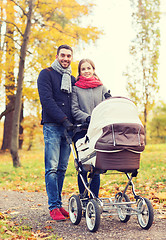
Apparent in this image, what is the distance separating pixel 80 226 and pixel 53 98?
1623 mm

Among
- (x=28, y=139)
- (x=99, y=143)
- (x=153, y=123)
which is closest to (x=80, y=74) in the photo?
(x=99, y=143)

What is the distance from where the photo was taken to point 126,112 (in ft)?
11.3

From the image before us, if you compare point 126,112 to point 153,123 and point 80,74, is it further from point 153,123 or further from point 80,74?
point 153,123

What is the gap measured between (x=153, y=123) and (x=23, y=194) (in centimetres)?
4237

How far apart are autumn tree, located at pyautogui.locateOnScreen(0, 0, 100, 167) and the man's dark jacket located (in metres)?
6.97

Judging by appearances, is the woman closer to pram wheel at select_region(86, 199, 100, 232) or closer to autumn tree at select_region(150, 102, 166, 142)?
pram wheel at select_region(86, 199, 100, 232)

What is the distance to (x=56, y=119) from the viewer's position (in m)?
3.98

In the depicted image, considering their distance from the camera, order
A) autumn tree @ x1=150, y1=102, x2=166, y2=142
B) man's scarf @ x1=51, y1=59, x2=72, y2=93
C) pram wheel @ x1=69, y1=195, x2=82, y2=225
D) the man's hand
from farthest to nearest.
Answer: autumn tree @ x1=150, y1=102, x2=166, y2=142 < man's scarf @ x1=51, y1=59, x2=72, y2=93 < the man's hand < pram wheel @ x1=69, y1=195, x2=82, y2=225

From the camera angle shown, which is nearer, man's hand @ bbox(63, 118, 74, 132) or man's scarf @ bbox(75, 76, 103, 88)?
man's hand @ bbox(63, 118, 74, 132)

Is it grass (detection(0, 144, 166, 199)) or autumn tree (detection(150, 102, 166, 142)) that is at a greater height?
grass (detection(0, 144, 166, 199))

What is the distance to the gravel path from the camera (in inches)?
131

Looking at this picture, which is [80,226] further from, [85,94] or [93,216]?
[85,94]

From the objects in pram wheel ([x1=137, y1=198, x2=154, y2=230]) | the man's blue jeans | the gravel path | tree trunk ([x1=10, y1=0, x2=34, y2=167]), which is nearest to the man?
the man's blue jeans

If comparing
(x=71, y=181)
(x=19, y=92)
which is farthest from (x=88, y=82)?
(x=19, y=92)
